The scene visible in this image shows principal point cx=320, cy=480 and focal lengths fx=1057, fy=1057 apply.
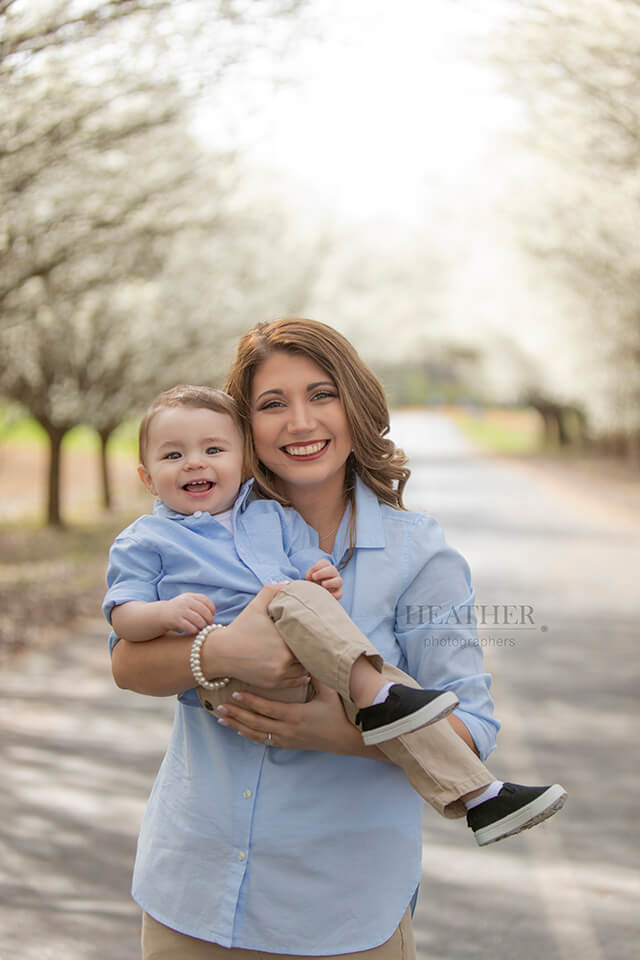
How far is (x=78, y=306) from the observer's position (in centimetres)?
1625

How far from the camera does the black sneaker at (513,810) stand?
82.0 inches

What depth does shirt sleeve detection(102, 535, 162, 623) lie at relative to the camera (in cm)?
215

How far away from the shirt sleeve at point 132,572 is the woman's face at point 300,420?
0.33m

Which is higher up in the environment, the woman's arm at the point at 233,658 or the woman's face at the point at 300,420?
the woman's face at the point at 300,420

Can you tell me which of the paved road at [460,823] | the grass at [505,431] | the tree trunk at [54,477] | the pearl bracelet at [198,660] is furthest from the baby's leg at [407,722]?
→ the grass at [505,431]

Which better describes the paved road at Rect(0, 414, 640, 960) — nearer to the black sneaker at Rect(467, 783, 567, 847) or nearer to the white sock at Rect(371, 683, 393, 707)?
the black sneaker at Rect(467, 783, 567, 847)

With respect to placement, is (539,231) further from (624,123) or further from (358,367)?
(358,367)

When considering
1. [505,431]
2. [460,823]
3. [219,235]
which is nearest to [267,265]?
[219,235]

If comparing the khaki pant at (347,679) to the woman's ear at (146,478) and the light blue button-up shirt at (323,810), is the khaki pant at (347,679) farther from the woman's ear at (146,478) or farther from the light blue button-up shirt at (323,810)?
the woman's ear at (146,478)

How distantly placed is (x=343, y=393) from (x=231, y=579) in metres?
0.45

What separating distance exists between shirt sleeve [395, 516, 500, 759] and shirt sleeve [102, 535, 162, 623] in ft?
1.69

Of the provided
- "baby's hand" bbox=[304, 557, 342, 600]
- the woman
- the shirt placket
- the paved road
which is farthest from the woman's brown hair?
the paved road

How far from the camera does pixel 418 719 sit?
195 cm

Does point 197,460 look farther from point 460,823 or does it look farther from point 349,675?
point 460,823
